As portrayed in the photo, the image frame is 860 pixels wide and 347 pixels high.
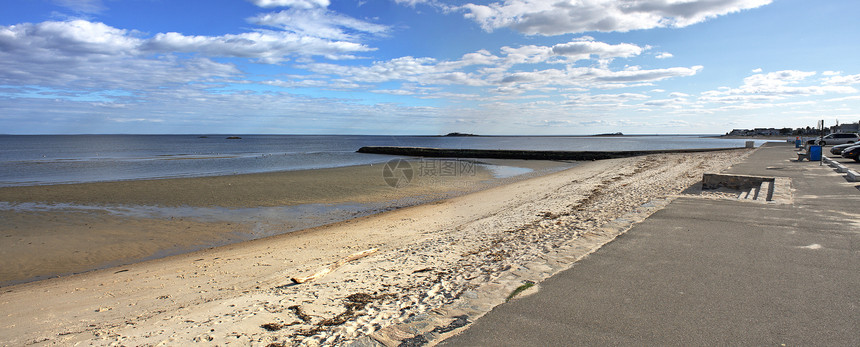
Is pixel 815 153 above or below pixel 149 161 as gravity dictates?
above

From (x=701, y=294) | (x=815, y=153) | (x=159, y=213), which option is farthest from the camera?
(x=815, y=153)

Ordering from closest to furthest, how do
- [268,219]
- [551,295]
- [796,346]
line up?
[796,346] < [551,295] < [268,219]

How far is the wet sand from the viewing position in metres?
8.99

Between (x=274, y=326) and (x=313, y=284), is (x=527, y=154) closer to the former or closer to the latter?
(x=313, y=284)

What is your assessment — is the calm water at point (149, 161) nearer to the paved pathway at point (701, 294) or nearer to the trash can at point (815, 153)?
the paved pathway at point (701, 294)

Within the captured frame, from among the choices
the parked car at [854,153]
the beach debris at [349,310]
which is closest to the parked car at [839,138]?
the parked car at [854,153]

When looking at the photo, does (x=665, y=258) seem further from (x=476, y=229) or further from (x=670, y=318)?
(x=476, y=229)

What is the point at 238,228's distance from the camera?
455 inches

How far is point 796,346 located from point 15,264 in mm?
11847

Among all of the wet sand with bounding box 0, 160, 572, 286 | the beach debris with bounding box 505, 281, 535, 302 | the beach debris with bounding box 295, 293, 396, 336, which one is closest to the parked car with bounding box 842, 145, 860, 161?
the wet sand with bounding box 0, 160, 572, 286

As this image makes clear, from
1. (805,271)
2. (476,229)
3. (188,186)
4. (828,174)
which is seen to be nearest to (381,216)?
(476,229)

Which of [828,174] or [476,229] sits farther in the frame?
[828,174]

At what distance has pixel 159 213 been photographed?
1360 cm

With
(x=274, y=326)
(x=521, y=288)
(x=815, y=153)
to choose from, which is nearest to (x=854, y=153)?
(x=815, y=153)
